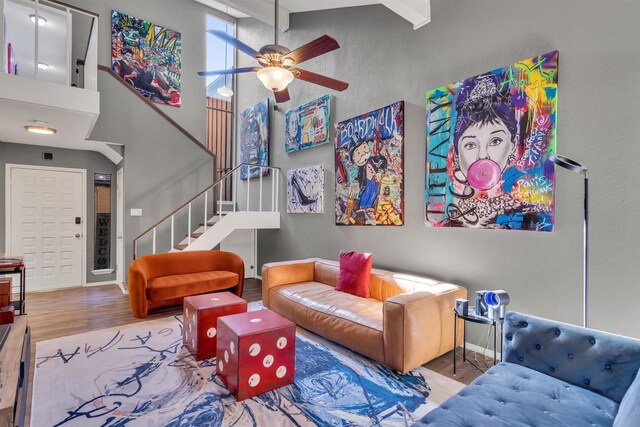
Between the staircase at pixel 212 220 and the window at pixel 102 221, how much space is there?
965 millimetres

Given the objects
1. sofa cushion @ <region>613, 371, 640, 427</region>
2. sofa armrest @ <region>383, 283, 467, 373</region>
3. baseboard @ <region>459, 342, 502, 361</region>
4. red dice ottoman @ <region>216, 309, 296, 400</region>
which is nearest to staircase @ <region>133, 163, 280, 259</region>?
red dice ottoman @ <region>216, 309, 296, 400</region>

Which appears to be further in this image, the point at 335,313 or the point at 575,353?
the point at 335,313

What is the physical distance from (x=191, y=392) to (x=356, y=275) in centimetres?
199

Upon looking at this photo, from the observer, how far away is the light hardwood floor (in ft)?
8.25

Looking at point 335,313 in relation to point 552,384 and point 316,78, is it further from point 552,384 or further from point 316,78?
point 316,78

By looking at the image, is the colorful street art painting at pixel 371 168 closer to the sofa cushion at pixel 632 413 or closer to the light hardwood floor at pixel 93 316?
the light hardwood floor at pixel 93 316

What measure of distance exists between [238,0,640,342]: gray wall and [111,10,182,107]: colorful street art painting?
4.02 m

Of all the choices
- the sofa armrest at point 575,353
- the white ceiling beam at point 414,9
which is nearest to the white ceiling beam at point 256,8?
the white ceiling beam at point 414,9

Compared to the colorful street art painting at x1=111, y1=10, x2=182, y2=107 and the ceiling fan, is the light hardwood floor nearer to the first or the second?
the ceiling fan

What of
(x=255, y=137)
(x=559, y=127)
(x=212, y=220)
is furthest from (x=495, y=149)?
(x=212, y=220)

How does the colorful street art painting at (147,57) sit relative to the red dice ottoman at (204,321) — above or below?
above

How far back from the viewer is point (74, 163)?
5.57 m

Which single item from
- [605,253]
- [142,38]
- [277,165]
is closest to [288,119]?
[277,165]

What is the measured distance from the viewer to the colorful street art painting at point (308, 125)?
4684mm
